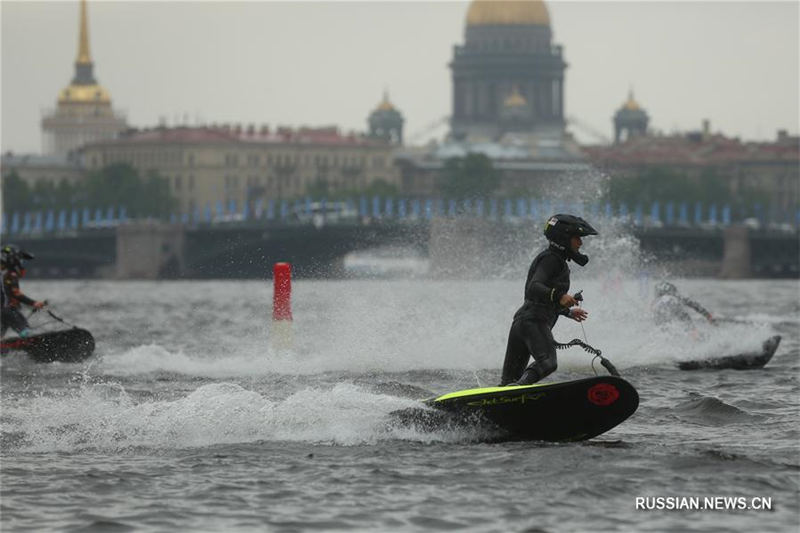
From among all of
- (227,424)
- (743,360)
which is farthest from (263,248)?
(227,424)

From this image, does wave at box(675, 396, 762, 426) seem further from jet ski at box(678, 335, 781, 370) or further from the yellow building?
the yellow building

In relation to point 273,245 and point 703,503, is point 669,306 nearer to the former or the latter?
point 703,503

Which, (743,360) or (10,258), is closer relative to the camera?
(743,360)

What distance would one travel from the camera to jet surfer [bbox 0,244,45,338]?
3161 centimetres

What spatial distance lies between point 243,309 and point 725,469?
4751 centimetres

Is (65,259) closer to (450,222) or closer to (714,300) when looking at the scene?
(714,300)

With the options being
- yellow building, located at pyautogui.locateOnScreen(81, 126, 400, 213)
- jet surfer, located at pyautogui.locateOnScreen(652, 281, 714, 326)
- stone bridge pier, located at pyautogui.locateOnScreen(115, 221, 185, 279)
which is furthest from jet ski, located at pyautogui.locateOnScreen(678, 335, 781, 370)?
yellow building, located at pyautogui.locateOnScreen(81, 126, 400, 213)

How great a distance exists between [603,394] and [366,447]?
2291mm

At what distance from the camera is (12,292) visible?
1250 inches

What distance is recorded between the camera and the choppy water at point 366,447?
1745cm

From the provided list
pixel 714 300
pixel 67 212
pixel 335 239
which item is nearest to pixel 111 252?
pixel 335 239

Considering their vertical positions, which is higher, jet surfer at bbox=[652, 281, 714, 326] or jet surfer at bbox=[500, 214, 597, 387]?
jet surfer at bbox=[500, 214, 597, 387]

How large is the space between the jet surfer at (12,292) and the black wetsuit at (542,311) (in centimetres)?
1259

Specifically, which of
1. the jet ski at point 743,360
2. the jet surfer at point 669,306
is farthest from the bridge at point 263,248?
the jet ski at point 743,360
